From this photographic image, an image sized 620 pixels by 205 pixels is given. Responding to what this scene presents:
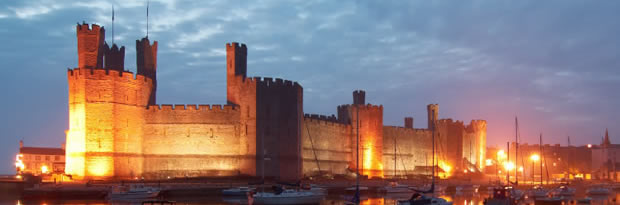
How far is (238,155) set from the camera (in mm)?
49469

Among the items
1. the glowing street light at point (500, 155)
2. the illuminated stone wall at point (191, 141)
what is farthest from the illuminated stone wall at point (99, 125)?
the glowing street light at point (500, 155)

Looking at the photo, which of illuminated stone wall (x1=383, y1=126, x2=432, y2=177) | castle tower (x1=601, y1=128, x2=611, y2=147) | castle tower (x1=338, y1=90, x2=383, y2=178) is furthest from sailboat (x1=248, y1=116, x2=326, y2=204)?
castle tower (x1=601, y1=128, x2=611, y2=147)

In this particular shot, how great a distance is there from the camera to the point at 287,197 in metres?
39.3

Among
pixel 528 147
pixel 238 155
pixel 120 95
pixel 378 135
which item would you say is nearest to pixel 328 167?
pixel 378 135

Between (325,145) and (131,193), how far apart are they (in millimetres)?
23346

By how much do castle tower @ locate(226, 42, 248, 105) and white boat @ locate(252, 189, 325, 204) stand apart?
43.5ft

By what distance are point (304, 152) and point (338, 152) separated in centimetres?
815

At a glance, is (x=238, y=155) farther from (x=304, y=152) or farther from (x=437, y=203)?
(x=437, y=203)

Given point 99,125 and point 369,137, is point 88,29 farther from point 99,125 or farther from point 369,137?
point 369,137

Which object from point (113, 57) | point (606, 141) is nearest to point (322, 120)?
point (113, 57)

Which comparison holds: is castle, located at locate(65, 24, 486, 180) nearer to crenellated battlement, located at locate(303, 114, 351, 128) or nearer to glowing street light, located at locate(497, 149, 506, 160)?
crenellated battlement, located at locate(303, 114, 351, 128)

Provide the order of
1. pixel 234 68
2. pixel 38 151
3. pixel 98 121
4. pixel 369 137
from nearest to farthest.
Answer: pixel 98 121 < pixel 234 68 < pixel 369 137 < pixel 38 151

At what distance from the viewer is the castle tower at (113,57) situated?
5428 centimetres

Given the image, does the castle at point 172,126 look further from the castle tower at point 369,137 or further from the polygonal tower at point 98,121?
the castle tower at point 369,137
